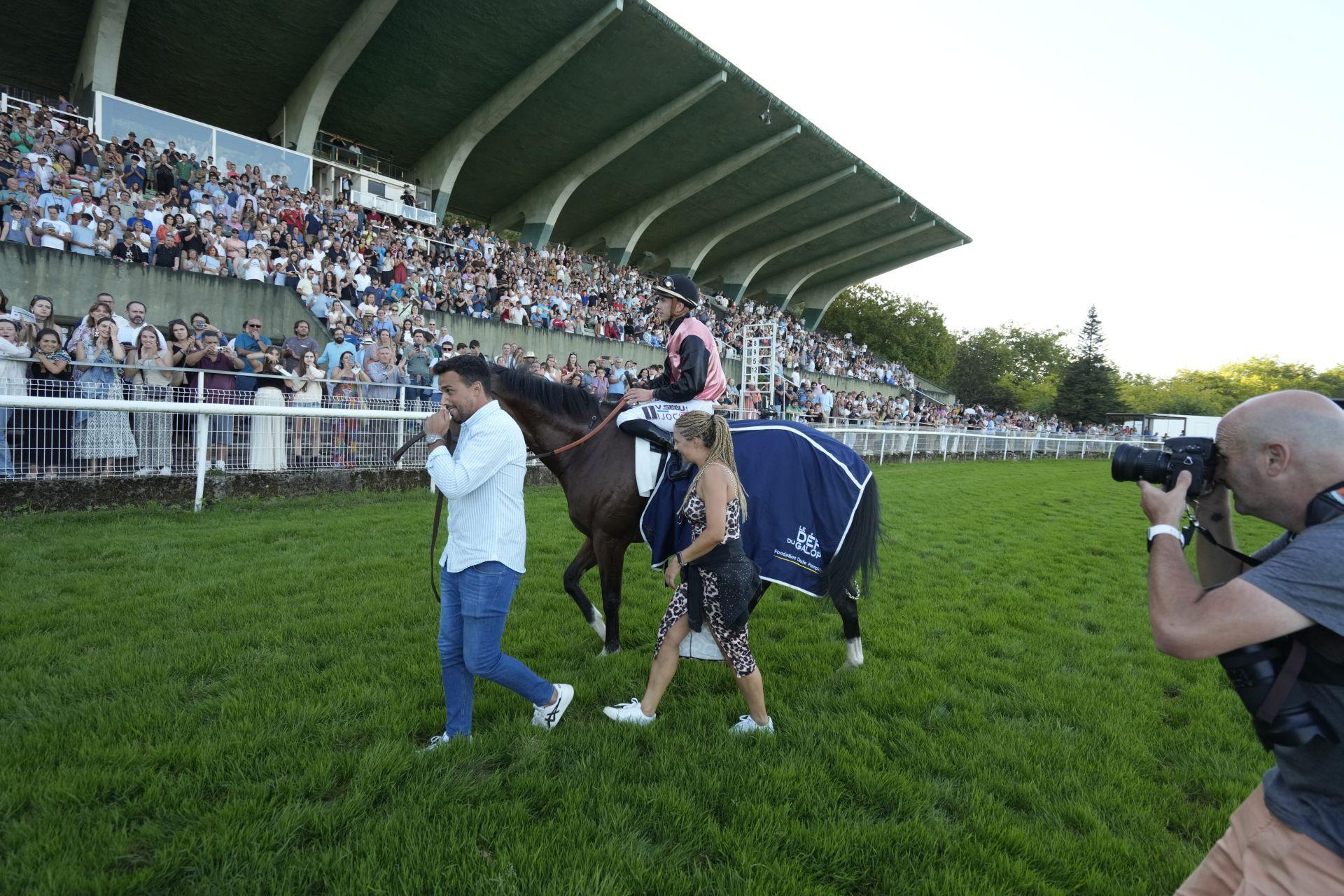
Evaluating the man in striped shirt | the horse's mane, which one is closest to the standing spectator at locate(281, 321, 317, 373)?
the horse's mane

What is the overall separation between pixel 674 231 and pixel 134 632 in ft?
120

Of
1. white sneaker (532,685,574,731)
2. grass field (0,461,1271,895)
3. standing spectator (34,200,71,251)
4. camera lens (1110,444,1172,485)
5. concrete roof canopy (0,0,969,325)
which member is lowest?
grass field (0,461,1271,895)

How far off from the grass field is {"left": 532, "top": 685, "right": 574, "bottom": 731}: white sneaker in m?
0.07

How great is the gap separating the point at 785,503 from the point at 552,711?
6.01 feet

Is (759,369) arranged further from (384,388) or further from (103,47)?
(103,47)

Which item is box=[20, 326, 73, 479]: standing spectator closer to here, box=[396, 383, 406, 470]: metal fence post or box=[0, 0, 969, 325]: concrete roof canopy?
box=[396, 383, 406, 470]: metal fence post

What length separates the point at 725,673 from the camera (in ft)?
13.6

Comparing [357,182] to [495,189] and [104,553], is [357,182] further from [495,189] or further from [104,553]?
[104,553]

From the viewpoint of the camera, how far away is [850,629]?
14.2 feet

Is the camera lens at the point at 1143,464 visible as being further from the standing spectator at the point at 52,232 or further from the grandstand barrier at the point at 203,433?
the standing spectator at the point at 52,232

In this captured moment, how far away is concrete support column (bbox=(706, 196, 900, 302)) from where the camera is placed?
38.4m

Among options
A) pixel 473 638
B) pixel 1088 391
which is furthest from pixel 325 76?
pixel 1088 391

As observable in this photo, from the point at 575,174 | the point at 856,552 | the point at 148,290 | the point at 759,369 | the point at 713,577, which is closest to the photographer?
the point at 713,577

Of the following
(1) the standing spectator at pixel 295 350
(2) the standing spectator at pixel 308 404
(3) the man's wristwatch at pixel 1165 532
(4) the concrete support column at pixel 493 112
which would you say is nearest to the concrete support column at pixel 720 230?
(4) the concrete support column at pixel 493 112
